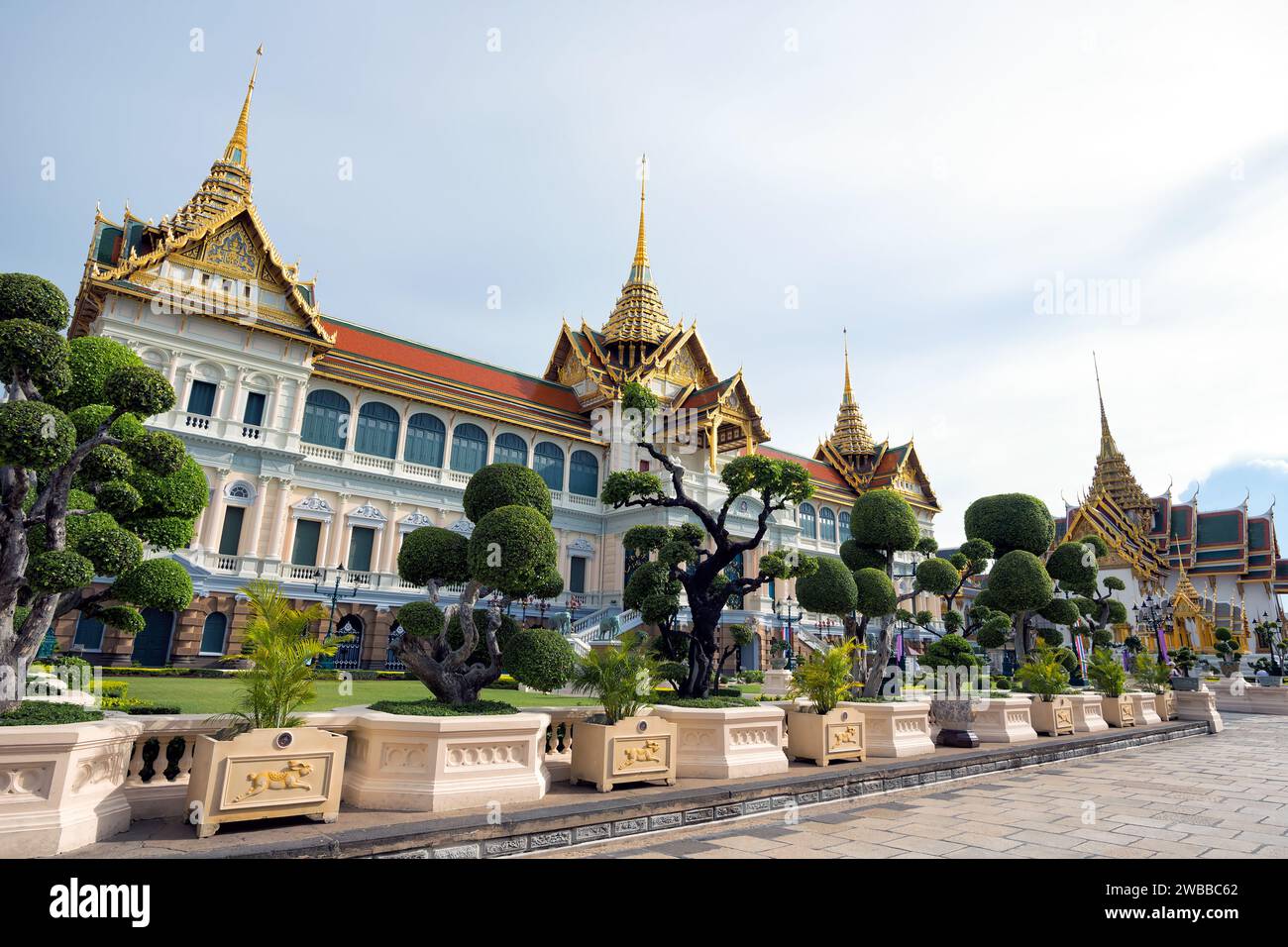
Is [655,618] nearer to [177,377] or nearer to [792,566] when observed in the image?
[792,566]

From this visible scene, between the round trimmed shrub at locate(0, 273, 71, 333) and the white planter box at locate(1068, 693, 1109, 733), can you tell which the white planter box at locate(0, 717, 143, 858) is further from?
the white planter box at locate(1068, 693, 1109, 733)

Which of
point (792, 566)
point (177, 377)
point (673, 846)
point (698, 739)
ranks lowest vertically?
point (673, 846)

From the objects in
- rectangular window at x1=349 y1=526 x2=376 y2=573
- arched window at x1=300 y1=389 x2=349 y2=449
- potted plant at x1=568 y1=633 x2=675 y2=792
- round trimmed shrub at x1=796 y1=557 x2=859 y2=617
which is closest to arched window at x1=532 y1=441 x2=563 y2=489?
rectangular window at x1=349 y1=526 x2=376 y2=573

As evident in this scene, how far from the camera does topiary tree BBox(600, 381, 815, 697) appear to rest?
10227 millimetres

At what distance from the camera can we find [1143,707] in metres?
18.9

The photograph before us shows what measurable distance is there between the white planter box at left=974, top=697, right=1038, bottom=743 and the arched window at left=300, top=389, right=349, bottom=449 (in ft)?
80.6

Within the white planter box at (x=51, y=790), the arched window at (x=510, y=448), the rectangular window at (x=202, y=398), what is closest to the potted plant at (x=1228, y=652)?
the arched window at (x=510, y=448)

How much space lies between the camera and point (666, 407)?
123 feet

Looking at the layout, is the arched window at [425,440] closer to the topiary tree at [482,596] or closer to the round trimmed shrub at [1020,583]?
the round trimmed shrub at [1020,583]

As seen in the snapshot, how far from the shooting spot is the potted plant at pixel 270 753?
524 cm

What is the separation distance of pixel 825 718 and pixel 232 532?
22.5 meters

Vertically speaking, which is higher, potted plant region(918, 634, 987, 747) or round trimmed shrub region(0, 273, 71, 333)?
round trimmed shrub region(0, 273, 71, 333)
